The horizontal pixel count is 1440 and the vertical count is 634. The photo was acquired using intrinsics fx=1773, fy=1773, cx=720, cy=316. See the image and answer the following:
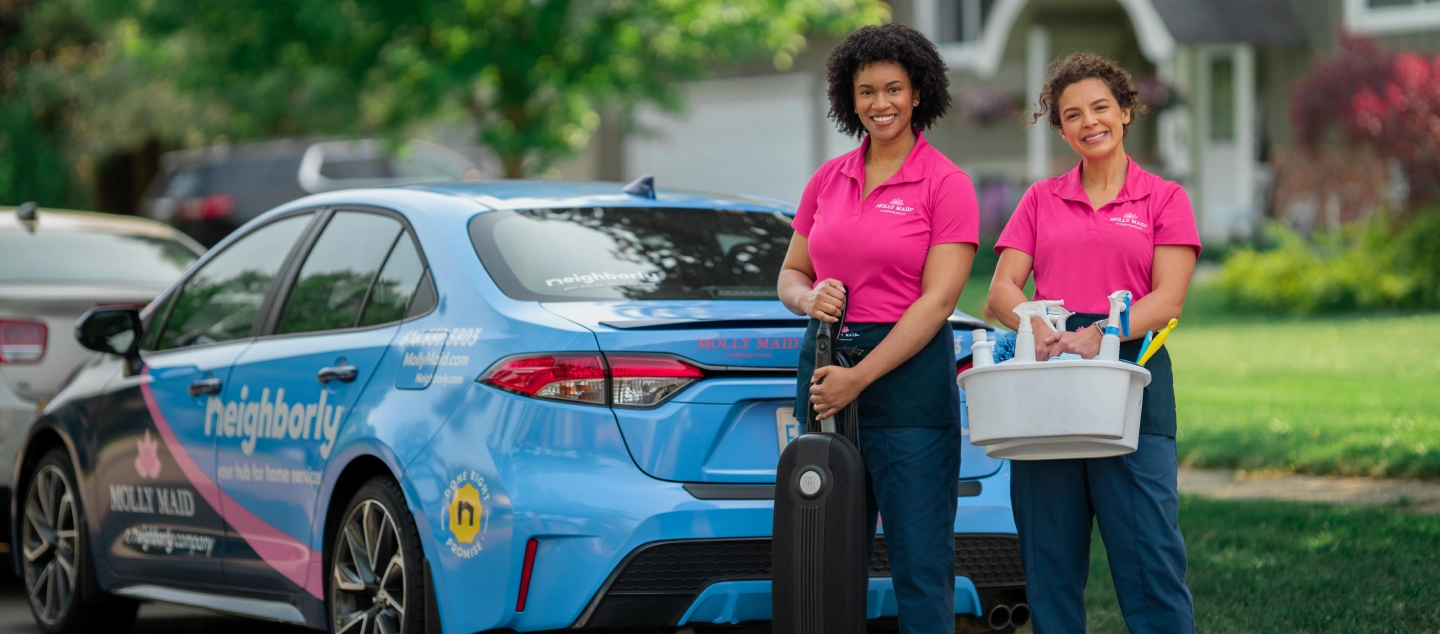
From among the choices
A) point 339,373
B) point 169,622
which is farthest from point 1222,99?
point 339,373

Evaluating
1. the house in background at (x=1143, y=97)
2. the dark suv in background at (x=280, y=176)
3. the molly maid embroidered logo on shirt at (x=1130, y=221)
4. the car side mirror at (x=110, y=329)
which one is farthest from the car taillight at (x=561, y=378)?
the dark suv in background at (x=280, y=176)

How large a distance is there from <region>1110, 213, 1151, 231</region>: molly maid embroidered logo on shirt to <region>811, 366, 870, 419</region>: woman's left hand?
2.18 feet

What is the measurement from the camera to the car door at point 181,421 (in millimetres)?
5684

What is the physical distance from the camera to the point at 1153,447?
3949 mm

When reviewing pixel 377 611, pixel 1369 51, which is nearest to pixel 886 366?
pixel 377 611

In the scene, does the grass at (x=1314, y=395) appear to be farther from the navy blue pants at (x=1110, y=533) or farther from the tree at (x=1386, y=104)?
the navy blue pants at (x=1110, y=533)

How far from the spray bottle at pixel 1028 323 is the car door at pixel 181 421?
272 centimetres

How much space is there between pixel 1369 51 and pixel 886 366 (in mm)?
13944

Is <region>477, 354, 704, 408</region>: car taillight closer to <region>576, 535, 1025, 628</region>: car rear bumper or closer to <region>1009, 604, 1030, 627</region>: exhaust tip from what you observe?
<region>576, 535, 1025, 628</region>: car rear bumper

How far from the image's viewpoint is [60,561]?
21.1ft

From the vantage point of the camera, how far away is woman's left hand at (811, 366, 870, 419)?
12.9ft

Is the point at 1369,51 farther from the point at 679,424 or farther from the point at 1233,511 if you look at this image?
the point at 679,424

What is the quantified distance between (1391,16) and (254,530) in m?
16.8

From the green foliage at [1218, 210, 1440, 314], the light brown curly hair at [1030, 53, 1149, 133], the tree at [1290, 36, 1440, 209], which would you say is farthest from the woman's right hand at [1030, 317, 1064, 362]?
the tree at [1290, 36, 1440, 209]
